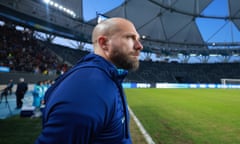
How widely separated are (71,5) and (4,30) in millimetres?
21555

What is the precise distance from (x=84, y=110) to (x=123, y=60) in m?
0.67

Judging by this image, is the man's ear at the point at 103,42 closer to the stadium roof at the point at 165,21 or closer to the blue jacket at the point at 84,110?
the blue jacket at the point at 84,110

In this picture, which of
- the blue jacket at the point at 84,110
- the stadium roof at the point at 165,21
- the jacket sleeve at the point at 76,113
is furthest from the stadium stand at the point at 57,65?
the jacket sleeve at the point at 76,113

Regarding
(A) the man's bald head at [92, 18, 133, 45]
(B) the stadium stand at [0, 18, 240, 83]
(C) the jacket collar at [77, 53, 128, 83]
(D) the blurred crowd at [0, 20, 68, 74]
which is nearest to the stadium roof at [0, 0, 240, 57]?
(B) the stadium stand at [0, 18, 240, 83]

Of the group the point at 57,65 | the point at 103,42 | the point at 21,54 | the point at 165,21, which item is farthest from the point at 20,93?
the point at 165,21

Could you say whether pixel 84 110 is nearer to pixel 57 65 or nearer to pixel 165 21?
pixel 57 65

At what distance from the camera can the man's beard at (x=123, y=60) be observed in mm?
1784

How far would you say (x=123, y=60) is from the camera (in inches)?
71.5

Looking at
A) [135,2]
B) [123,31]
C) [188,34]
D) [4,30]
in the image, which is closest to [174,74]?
[188,34]

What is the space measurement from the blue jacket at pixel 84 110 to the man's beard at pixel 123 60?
0.27m

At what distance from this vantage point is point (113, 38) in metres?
1.78

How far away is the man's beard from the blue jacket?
0.90 feet

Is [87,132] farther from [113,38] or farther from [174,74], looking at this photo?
[174,74]

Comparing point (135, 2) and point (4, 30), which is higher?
point (135, 2)
